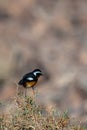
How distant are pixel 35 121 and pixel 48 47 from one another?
25.4 meters

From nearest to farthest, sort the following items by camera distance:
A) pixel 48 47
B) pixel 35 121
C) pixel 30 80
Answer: pixel 35 121 → pixel 30 80 → pixel 48 47

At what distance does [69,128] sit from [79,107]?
12104 millimetres

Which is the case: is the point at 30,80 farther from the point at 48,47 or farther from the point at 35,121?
the point at 48,47

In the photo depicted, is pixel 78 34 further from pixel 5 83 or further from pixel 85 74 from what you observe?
pixel 85 74

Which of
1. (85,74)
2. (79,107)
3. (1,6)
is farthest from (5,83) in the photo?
(1,6)

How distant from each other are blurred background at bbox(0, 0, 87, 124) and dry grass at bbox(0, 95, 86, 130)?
38.6 feet

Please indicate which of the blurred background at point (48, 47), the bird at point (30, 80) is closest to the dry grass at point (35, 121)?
the bird at point (30, 80)

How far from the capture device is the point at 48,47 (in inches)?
1270

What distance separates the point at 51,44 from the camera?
33.0 metres

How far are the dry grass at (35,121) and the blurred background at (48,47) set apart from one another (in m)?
11.8

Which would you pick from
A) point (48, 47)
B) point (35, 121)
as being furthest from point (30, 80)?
point (48, 47)

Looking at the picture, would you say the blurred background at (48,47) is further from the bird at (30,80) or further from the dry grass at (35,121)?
the dry grass at (35,121)

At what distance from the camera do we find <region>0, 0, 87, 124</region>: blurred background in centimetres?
2208

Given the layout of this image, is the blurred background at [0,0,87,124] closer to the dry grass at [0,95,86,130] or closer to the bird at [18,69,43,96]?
the bird at [18,69,43,96]
